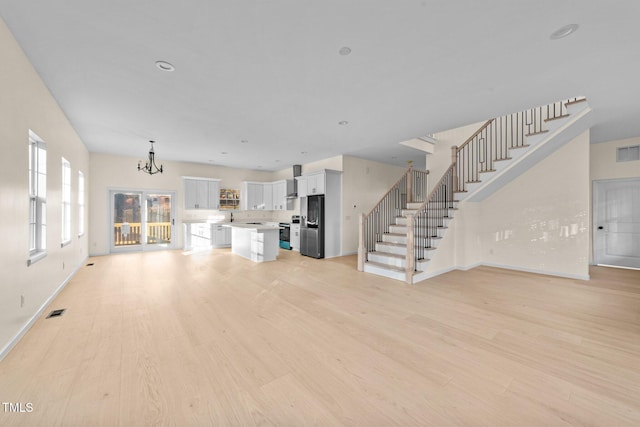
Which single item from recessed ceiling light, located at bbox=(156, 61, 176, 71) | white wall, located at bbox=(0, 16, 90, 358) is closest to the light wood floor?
white wall, located at bbox=(0, 16, 90, 358)

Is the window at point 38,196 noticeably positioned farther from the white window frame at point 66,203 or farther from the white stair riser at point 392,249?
the white stair riser at point 392,249

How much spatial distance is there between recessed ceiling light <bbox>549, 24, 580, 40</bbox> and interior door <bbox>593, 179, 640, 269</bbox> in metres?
5.69

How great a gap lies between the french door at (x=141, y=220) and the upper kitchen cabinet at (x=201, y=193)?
488 millimetres

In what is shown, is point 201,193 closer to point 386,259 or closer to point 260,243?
point 260,243

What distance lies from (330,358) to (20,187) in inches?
137

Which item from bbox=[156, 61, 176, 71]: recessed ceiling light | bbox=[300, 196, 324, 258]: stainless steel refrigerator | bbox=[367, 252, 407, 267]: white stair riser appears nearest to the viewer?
bbox=[156, 61, 176, 71]: recessed ceiling light

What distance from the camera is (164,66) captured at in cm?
274

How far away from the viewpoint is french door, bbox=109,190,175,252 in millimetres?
7285

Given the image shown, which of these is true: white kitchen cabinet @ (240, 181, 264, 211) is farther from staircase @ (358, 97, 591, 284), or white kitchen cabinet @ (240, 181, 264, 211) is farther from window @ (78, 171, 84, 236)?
staircase @ (358, 97, 591, 284)

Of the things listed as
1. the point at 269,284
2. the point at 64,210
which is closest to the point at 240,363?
the point at 269,284

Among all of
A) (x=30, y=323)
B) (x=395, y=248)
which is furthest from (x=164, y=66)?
(x=395, y=248)

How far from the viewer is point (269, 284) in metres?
4.38

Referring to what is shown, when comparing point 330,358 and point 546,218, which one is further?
point 546,218

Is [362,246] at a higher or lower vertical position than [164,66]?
lower
